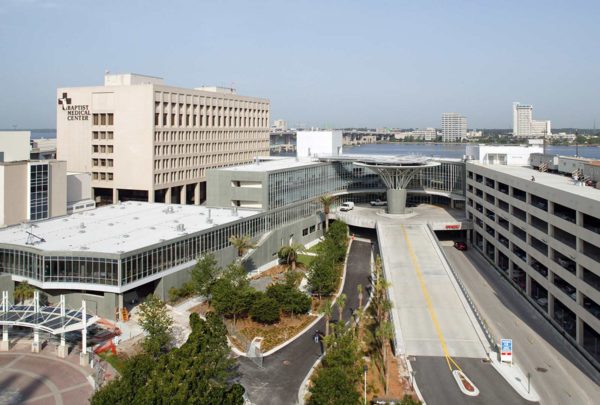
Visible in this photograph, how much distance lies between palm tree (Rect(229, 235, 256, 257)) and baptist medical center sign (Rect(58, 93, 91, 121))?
151ft

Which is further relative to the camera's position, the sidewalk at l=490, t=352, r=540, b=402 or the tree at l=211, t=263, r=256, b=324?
the tree at l=211, t=263, r=256, b=324

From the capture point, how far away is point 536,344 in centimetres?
3934

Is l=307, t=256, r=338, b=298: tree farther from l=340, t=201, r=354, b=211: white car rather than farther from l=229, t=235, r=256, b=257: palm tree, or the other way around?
l=340, t=201, r=354, b=211: white car

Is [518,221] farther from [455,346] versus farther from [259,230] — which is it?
[259,230]

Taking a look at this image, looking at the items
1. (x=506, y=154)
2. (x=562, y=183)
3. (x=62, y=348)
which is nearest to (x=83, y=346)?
(x=62, y=348)

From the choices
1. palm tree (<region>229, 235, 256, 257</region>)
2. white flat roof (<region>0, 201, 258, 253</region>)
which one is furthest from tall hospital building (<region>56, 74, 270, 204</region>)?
palm tree (<region>229, 235, 256, 257</region>)

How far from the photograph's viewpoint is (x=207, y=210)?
2522 inches

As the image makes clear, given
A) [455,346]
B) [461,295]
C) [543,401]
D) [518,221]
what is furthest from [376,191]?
[543,401]

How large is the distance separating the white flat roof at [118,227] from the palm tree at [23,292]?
343 centimetres

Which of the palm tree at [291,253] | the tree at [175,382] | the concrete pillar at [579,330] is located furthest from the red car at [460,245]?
the tree at [175,382]

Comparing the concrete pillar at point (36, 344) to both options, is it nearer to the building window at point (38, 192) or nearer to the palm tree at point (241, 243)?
the palm tree at point (241, 243)

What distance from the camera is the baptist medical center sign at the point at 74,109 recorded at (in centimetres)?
8812

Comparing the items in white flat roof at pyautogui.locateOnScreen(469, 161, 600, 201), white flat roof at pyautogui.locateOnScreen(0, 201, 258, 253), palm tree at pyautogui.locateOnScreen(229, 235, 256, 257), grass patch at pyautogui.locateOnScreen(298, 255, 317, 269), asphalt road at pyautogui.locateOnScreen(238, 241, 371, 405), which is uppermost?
white flat roof at pyautogui.locateOnScreen(469, 161, 600, 201)

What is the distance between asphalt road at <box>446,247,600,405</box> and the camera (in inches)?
1267
